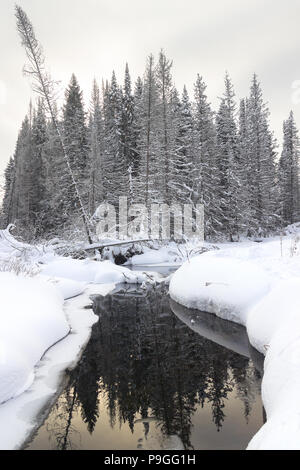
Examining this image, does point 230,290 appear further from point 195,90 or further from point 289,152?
point 289,152

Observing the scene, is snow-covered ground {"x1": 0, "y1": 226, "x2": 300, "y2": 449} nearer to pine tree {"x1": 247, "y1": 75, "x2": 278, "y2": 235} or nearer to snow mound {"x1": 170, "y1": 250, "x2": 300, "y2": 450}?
snow mound {"x1": 170, "y1": 250, "x2": 300, "y2": 450}

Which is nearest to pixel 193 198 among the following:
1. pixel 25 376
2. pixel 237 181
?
pixel 237 181

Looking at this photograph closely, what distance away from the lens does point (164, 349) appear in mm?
6223

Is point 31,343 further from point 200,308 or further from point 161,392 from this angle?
point 200,308

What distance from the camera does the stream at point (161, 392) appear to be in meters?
3.57

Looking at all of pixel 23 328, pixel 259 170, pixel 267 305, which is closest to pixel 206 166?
pixel 259 170

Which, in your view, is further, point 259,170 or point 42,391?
point 259,170

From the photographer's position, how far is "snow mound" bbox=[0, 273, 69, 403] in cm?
422

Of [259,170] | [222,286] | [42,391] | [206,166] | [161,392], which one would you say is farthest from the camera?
[259,170]

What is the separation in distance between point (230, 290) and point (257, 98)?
29.5m

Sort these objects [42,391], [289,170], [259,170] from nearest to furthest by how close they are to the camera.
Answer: [42,391] → [259,170] → [289,170]

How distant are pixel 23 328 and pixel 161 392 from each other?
2588 mm

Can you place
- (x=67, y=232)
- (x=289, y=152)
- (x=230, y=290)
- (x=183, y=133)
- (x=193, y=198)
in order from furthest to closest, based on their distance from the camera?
(x=289, y=152), (x=183, y=133), (x=193, y=198), (x=67, y=232), (x=230, y=290)

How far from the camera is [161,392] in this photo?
4.59 metres
